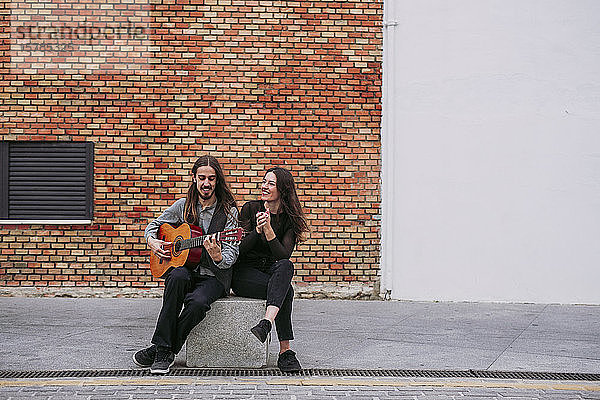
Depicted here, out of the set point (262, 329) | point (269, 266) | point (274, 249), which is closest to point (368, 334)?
point (269, 266)

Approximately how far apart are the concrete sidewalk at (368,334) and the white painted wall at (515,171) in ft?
1.72

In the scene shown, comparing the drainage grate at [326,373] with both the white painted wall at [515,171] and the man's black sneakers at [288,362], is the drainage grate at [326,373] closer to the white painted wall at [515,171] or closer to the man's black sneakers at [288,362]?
the man's black sneakers at [288,362]

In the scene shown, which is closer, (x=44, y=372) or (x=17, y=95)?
(x=44, y=372)

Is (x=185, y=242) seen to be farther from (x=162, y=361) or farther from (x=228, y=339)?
(x=162, y=361)

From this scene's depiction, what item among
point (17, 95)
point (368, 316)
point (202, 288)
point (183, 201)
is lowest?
point (368, 316)

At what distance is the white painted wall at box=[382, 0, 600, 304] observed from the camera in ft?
36.1

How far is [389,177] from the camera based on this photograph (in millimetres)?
10945

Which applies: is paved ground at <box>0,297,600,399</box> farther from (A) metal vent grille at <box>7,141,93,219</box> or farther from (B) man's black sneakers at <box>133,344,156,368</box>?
(A) metal vent grille at <box>7,141,93,219</box>

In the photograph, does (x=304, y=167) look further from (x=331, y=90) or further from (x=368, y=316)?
(x=368, y=316)

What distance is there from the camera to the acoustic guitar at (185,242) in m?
6.27

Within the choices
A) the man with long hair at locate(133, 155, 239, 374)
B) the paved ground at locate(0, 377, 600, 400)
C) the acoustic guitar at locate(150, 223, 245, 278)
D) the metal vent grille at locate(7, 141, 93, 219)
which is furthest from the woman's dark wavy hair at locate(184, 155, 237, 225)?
the metal vent grille at locate(7, 141, 93, 219)

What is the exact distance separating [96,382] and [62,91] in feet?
19.6

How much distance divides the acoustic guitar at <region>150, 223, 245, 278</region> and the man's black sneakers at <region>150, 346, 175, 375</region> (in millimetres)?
654

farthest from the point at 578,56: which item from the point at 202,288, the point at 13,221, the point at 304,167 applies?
the point at 13,221
